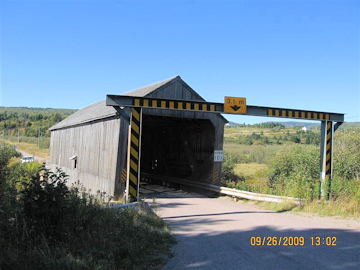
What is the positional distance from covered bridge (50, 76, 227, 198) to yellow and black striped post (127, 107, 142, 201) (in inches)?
90.8

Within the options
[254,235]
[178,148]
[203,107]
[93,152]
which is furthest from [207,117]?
[254,235]

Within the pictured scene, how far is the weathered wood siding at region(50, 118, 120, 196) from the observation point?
1471cm

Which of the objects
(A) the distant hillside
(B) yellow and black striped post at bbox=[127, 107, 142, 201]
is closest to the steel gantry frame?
(B) yellow and black striped post at bbox=[127, 107, 142, 201]

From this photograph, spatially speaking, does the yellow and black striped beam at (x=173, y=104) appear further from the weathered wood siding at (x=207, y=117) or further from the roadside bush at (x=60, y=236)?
the roadside bush at (x=60, y=236)

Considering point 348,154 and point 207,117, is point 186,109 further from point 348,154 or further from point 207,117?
point 348,154

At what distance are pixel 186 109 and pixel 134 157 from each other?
2187 mm

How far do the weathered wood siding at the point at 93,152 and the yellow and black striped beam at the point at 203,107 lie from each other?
11.9ft

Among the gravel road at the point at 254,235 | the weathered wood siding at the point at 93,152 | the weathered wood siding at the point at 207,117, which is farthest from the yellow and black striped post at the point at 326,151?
the weathered wood siding at the point at 93,152

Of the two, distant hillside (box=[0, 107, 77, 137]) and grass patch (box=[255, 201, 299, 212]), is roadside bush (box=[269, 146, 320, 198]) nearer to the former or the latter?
grass patch (box=[255, 201, 299, 212])

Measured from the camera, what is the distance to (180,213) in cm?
1032

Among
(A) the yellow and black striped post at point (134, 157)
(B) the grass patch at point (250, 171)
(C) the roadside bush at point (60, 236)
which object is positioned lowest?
(B) the grass patch at point (250, 171)

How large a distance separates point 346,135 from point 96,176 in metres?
14.1

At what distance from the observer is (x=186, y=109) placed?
10398 mm

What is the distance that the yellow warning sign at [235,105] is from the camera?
10.7 metres
